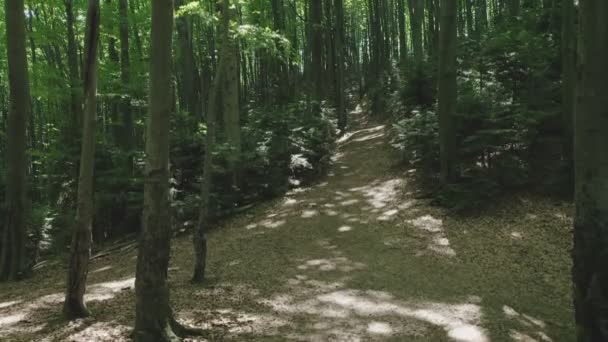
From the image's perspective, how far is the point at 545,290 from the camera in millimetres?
6934

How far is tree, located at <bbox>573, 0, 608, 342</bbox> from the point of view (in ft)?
14.9

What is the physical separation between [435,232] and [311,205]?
3483 millimetres

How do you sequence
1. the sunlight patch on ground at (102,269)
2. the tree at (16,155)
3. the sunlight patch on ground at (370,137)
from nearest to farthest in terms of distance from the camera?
the tree at (16,155) < the sunlight patch on ground at (102,269) < the sunlight patch on ground at (370,137)

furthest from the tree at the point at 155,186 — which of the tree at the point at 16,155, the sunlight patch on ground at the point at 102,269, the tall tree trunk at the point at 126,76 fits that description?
the tall tree trunk at the point at 126,76

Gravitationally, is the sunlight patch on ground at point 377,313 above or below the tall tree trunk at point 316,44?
below

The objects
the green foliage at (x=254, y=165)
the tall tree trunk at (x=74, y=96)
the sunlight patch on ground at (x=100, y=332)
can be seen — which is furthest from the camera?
the green foliage at (x=254, y=165)

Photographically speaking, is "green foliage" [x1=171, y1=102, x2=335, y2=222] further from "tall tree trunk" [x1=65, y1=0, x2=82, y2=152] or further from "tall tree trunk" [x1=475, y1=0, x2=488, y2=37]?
"tall tree trunk" [x1=475, y1=0, x2=488, y2=37]

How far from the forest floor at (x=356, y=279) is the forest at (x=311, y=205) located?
1.7 inches

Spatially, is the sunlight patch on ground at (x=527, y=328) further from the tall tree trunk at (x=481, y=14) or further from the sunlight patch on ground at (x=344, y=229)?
the tall tree trunk at (x=481, y=14)

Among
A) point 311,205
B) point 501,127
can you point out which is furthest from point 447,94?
point 311,205

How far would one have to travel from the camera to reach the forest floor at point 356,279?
5.60 m

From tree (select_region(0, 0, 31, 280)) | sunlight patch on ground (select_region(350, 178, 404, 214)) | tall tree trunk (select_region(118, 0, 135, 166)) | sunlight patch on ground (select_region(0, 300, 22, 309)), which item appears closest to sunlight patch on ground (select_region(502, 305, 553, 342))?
sunlight patch on ground (select_region(350, 178, 404, 214))

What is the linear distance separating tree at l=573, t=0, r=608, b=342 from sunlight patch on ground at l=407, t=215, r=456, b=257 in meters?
3.57

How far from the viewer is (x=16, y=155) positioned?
9656 millimetres
